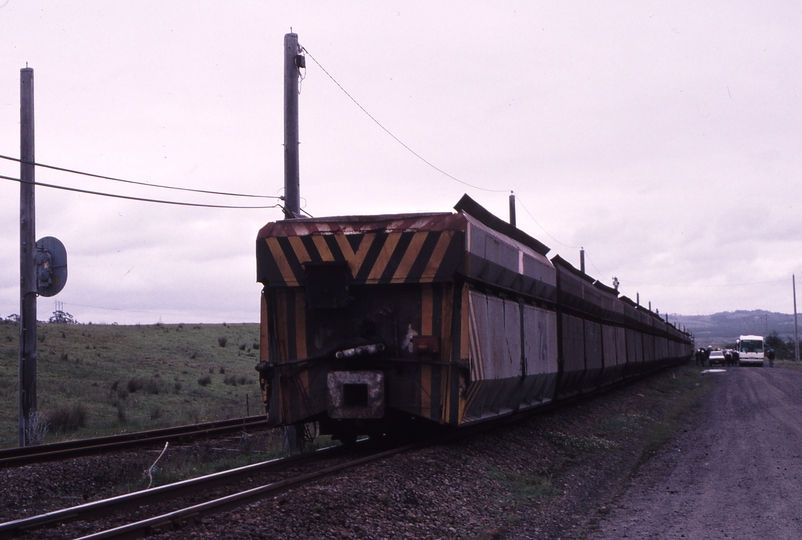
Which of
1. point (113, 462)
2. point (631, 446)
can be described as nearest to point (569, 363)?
point (631, 446)

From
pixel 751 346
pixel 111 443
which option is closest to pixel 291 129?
pixel 111 443

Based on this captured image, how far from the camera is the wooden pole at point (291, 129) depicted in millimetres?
13164

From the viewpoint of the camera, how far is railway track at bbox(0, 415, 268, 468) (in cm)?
987

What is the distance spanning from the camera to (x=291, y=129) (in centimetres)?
1341

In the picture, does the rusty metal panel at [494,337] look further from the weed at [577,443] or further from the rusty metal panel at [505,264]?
the weed at [577,443]

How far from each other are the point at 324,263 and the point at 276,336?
112 centimetres

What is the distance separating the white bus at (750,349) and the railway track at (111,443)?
6423 cm

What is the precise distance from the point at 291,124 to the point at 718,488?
28.7ft

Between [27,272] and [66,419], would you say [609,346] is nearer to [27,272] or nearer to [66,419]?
[66,419]

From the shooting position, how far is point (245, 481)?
793 cm

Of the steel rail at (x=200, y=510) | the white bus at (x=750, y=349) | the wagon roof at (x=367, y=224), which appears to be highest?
the wagon roof at (x=367, y=224)

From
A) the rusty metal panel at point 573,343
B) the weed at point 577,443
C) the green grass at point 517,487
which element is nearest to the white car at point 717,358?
the rusty metal panel at point 573,343

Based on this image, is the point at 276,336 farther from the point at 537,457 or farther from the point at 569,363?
the point at 569,363

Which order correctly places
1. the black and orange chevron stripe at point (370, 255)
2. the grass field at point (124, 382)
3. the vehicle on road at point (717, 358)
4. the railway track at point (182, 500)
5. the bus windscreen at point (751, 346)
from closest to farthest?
the railway track at point (182, 500) → the black and orange chevron stripe at point (370, 255) → the grass field at point (124, 382) → the bus windscreen at point (751, 346) → the vehicle on road at point (717, 358)
